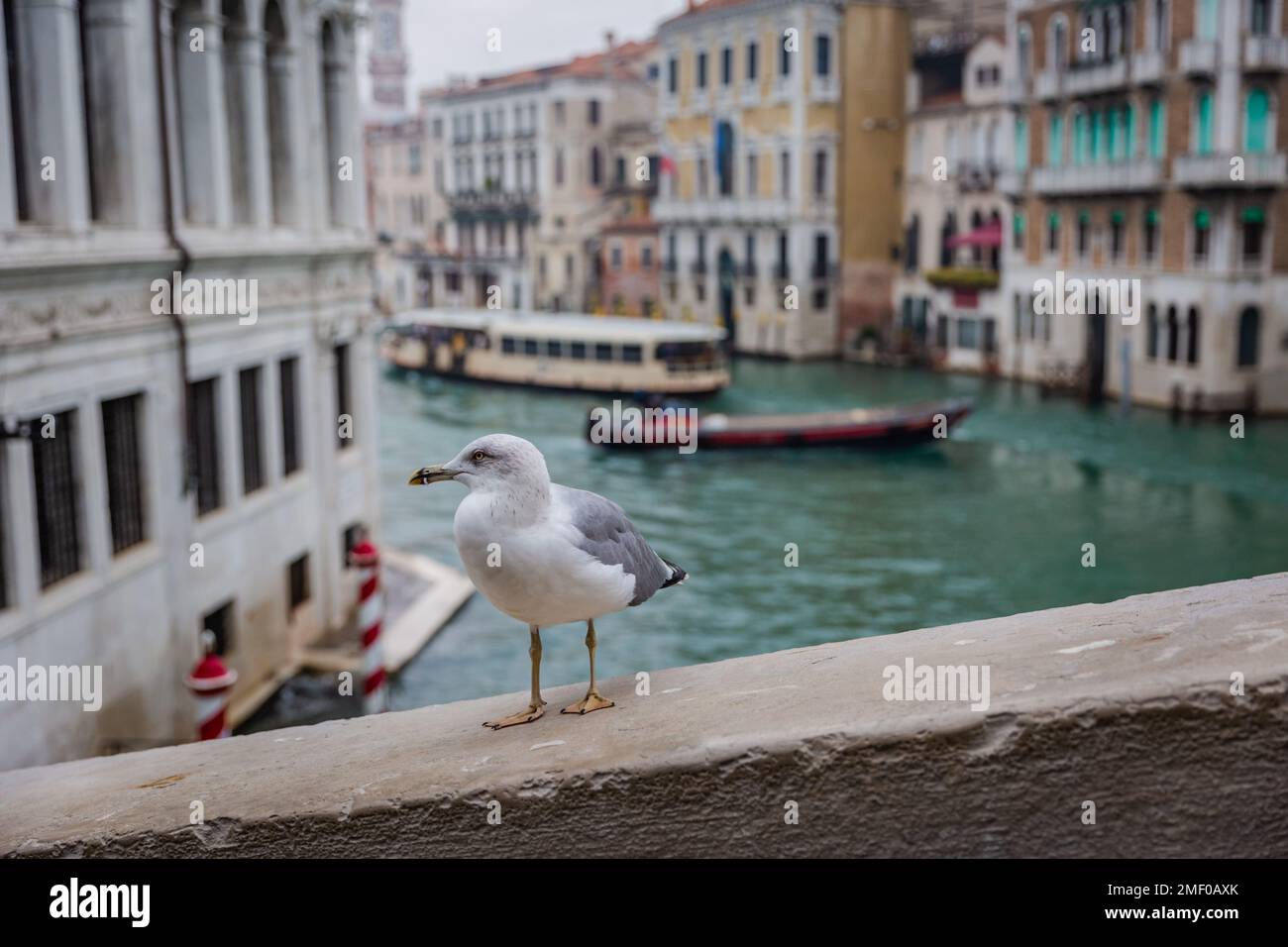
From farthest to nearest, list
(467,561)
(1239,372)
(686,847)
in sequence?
(1239,372) < (467,561) < (686,847)

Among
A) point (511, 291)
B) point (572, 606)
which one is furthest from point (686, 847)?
point (511, 291)

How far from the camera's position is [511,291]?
198 feet

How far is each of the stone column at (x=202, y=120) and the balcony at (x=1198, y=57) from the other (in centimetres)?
2231

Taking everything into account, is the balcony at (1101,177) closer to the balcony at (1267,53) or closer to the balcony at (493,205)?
the balcony at (1267,53)

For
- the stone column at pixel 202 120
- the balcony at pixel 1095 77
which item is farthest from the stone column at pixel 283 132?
the balcony at pixel 1095 77

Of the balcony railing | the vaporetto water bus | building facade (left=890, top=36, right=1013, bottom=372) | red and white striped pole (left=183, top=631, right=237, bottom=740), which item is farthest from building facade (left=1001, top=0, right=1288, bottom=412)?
the balcony railing

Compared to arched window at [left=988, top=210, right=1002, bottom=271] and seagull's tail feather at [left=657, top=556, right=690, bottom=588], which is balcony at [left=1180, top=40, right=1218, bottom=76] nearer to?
arched window at [left=988, top=210, right=1002, bottom=271]

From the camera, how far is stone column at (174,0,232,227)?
11.3 metres

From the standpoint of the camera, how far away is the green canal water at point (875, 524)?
15.9 m

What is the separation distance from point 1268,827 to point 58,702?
26.4 feet

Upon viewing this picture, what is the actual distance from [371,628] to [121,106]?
423 centimetres

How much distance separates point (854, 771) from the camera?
111 inches

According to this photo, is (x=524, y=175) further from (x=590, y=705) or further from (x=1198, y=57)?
(x=590, y=705)
